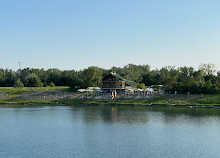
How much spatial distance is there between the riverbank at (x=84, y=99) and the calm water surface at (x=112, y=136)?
19.0 metres

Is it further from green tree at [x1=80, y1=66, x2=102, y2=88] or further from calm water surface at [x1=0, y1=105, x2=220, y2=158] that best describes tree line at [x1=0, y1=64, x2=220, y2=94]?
calm water surface at [x1=0, y1=105, x2=220, y2=158]

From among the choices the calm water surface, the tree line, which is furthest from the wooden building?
the calm water surface

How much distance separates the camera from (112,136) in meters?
41.9

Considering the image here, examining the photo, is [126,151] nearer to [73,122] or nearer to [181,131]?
[181,131]

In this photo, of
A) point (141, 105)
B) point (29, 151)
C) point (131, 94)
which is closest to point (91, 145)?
point (29, 151)

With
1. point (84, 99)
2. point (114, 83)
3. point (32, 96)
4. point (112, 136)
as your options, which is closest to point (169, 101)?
point (114, 83)

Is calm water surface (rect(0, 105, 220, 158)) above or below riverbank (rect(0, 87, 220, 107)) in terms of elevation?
below

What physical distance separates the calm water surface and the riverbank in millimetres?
19029

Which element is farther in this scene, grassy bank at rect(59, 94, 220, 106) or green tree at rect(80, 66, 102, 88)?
green tree at rect(80, 66, 102, 88)

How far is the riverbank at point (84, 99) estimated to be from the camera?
Result: 3196 inches

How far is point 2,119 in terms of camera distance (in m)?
59.4

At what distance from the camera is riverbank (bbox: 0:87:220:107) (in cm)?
8119

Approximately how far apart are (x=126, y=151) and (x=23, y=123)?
2888 centimetres

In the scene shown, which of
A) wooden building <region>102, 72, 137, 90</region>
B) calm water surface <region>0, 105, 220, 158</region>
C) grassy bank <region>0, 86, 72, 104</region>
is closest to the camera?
calm water surface <region>0, 105, 220, 158</region>
